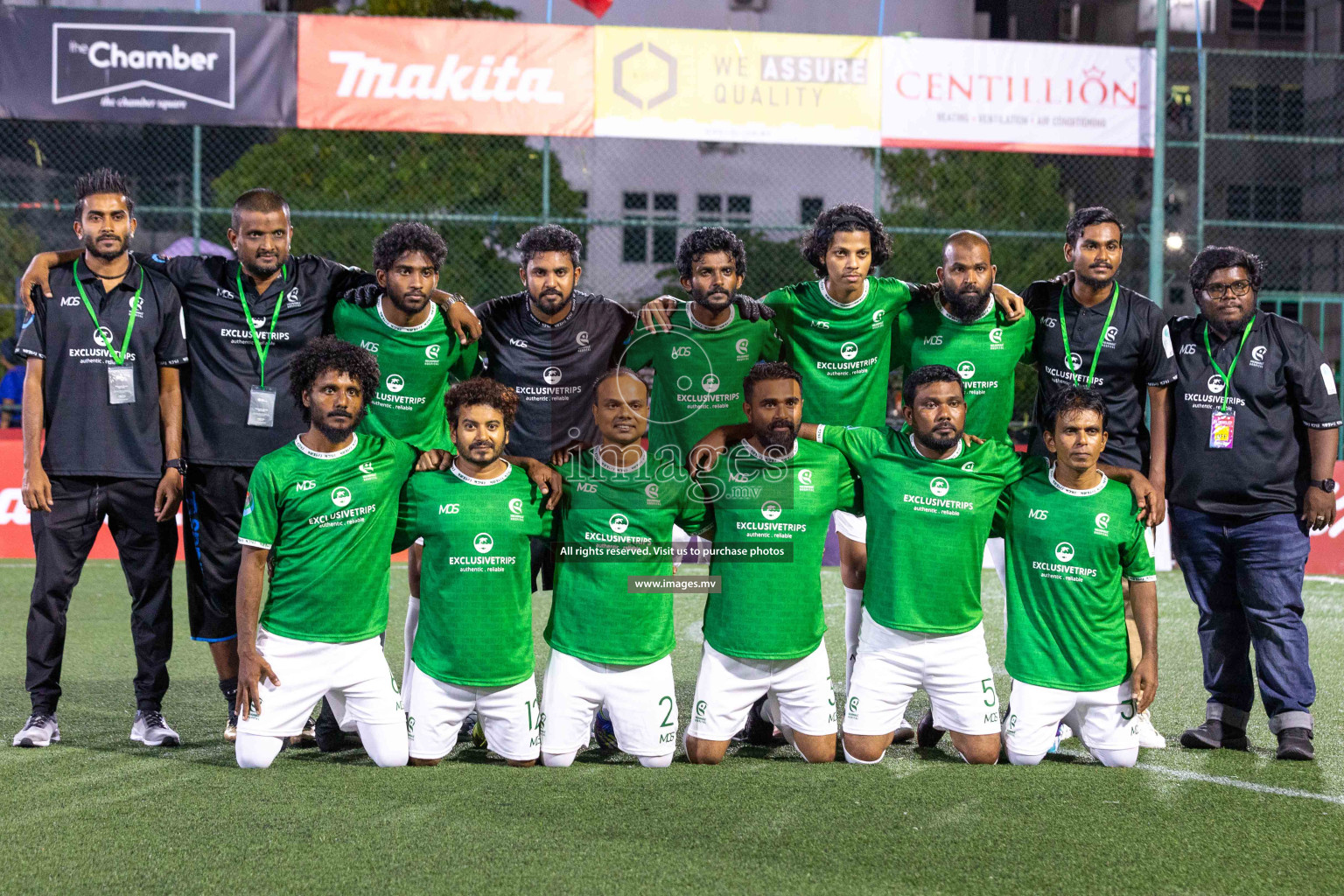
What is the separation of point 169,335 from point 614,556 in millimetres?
2094

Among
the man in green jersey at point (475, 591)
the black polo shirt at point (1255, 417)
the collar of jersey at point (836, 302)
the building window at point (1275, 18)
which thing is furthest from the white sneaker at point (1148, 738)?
the building window at point (1275, 18)

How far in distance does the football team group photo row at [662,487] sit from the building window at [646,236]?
25.3ft

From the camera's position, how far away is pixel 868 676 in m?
5.00

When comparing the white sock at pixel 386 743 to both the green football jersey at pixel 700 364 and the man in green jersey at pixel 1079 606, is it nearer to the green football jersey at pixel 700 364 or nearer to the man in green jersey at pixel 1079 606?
the green football jersey at pixel 700 364

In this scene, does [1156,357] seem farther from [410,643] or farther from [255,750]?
[255,750]

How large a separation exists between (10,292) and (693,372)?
18.5 meters

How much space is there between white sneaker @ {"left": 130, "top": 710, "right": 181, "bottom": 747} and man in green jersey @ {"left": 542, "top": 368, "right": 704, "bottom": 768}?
1.56 meters

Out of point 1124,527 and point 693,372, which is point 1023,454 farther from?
point 693,372

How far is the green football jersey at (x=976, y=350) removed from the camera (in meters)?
5.45

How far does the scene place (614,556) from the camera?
4.89 m

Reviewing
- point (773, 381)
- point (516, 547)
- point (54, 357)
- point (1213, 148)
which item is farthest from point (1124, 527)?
point (1213, 148)

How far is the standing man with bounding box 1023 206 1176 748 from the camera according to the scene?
17.7 feet

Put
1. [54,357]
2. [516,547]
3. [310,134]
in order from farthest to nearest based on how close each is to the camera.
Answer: [310,134] < [54,357] < [516,547]

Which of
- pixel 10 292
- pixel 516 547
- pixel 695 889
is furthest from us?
pixel 10 292
